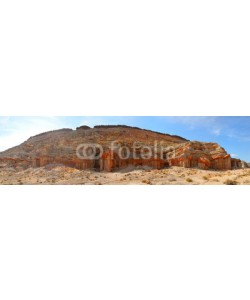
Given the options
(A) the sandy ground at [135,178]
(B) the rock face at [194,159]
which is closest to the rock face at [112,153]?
(B) the rock face at [194,159]

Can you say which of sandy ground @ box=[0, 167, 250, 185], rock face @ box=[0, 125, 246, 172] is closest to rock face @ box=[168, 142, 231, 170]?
rock face @ box=[0, 125, 246, 172]

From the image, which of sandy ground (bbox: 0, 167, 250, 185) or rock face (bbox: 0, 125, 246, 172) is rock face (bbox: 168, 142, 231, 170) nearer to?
rock face (bbox: 0, 125, 246, 172)

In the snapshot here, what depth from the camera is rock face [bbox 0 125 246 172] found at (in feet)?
39.0

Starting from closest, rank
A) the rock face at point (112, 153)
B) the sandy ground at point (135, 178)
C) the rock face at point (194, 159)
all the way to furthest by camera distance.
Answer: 1. the sandy ground at point (135, 178)
2. the rock face at point (112, 153)
3. the rock face at point (194, 159)

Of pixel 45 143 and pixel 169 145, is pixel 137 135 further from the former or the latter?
pixel 45 143

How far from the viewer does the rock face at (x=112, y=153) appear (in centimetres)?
1187

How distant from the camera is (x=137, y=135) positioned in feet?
46.4

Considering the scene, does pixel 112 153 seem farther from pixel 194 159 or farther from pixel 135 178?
pixel 194 159

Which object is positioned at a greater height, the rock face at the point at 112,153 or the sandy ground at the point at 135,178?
the rock face at the point at 112,153

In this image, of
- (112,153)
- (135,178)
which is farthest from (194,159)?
(135,178)

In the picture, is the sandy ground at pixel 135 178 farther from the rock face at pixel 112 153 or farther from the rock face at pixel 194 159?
the rock face at pixel 194 159
